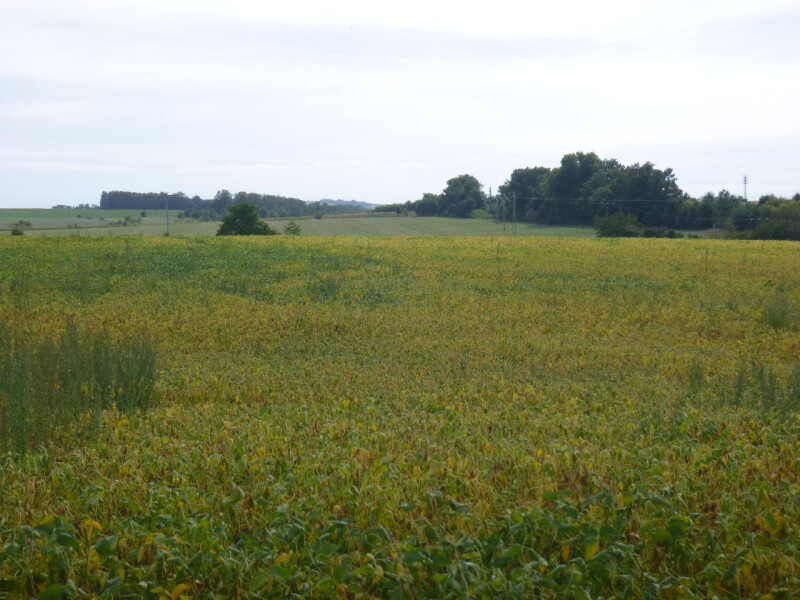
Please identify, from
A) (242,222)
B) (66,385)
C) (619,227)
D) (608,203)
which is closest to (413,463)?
(66,385)

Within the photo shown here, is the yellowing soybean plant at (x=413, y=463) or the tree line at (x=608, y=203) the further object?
the tree line at (x=608, y=203)

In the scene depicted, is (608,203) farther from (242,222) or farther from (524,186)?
(242,222)

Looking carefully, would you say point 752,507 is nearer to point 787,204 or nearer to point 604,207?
point 787,204

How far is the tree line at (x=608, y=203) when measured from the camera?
2805 inches

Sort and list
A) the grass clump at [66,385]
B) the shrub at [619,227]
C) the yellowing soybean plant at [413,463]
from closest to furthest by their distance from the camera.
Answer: the yellowing soybean plant at [413,463], the grass clump at [66,385], the shrub at [619,227]

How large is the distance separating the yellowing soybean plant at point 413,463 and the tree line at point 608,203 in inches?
2205

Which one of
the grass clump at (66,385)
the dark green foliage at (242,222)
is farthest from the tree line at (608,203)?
the grass clump at (66,385)

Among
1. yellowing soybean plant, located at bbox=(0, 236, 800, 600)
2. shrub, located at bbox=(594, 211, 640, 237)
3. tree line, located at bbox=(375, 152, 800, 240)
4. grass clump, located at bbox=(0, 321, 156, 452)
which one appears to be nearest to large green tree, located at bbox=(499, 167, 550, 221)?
tree line, located at bbox=(375, 152, 800, 240)

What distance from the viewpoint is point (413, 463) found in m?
5.24

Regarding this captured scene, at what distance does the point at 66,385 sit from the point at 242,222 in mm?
53644

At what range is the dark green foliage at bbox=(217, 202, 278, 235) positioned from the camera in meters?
58.7

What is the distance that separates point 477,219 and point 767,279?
224ft

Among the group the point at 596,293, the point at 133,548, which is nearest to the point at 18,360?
the point at 133,548

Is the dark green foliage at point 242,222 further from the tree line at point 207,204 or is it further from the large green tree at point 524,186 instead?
the large green tree at point 524,186
